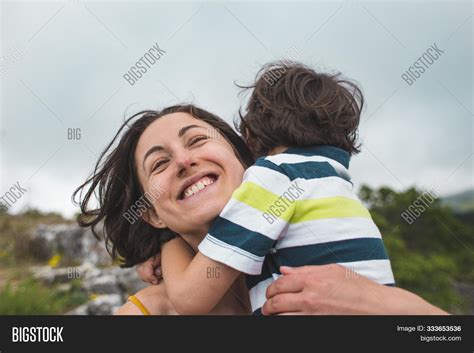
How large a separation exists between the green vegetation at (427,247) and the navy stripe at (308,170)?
16.7 ft

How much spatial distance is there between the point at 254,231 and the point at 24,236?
19.2 feet

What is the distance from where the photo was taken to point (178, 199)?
2277 mm

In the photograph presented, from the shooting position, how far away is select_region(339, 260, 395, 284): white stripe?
81.5 inches

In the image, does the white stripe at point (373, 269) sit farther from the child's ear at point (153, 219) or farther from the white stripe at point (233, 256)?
the child's ear at point (153, 219)

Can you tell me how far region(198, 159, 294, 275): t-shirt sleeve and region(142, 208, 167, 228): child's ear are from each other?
0.58 m

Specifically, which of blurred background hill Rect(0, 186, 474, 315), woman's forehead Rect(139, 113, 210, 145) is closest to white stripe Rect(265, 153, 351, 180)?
woman's forehead Rect(139, 113, 210, 145)

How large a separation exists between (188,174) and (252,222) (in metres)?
0.40

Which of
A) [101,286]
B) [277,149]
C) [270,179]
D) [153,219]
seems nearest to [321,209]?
[270,179]

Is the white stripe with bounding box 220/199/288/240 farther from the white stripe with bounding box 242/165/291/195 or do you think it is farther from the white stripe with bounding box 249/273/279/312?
the white stripe with bounding box 249/273/279/312

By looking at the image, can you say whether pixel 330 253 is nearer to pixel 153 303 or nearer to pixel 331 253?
pixel 331 253

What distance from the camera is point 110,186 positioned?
2803 millimetres
